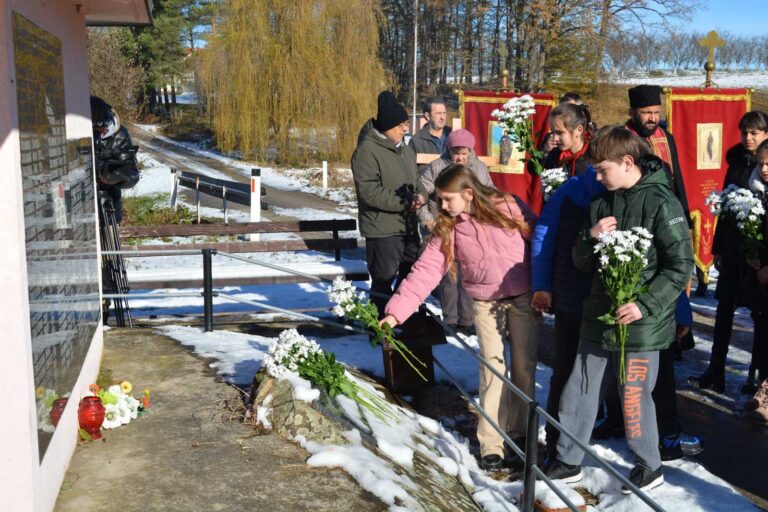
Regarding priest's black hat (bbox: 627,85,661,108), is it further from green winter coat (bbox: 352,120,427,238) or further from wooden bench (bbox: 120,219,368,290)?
wooden bench (bbox: 120,219,368,290)

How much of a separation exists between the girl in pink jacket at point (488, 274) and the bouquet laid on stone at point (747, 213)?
1.51 m

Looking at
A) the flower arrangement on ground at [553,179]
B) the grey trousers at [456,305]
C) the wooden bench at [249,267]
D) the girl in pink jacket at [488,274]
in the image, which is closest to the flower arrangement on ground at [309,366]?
the girl in pink jacket at [488,274]

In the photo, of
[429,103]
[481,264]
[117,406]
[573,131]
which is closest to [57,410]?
[117,406]

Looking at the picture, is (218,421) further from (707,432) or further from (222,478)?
(707,432)

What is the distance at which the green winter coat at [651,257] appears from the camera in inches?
158

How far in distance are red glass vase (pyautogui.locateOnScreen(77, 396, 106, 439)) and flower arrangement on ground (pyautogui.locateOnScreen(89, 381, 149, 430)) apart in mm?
121

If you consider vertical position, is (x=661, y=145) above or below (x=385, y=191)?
above

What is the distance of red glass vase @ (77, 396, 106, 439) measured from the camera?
416cm

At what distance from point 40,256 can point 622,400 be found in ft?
9.41

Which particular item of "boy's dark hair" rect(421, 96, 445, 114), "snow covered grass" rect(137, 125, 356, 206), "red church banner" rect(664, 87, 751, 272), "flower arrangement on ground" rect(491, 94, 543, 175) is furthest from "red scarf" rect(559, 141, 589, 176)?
"snow covered grass" rect(137, 125, 356, 206)

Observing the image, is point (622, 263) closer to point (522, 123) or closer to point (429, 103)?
point (522, 123)

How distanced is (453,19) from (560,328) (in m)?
50.9

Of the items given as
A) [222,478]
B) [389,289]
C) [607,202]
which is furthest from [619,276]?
[389,289]

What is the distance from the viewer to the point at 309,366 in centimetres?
464
